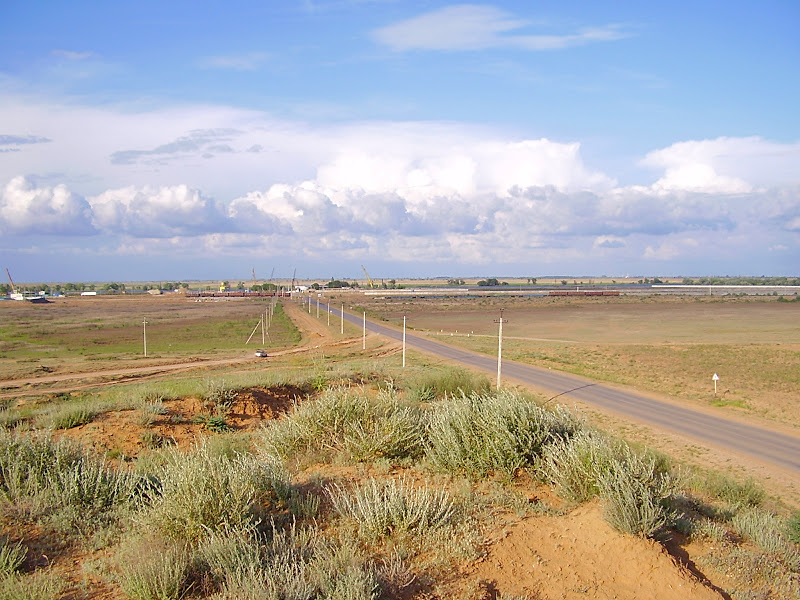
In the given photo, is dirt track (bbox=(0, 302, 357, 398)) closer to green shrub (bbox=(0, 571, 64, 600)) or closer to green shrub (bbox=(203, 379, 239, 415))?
green shrub (bbox=(203, 379, 239, 415))

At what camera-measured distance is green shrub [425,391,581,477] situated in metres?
8.54

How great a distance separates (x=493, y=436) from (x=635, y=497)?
7.61 feet

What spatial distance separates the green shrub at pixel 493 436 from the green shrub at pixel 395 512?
1.84m

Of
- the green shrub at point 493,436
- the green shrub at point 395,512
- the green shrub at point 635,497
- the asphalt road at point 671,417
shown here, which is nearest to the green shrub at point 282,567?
the green shrub at point 395,512

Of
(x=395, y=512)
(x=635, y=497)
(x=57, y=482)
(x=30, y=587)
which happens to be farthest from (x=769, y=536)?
(x=57, y=482)

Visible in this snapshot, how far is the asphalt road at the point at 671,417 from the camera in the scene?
1884 centimetres

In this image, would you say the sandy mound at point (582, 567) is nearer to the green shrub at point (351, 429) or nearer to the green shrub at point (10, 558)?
the green shrub at point (351, 429)

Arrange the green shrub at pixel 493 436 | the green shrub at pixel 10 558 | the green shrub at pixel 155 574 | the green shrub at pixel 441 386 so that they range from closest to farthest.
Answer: the green shrub at pixel 155 574, the green shrub at pixel 10 558, the green shrub at pixel 493 436, the green shrub at pixel 441 386

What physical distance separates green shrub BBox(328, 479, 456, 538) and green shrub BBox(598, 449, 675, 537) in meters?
1.76

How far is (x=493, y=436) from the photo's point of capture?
8703 millimetres

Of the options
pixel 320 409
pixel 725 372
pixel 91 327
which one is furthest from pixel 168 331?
pixel 320 409

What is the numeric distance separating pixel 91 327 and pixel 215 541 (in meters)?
83.5

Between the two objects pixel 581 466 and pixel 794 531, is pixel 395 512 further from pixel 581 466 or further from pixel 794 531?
pixel 794 531

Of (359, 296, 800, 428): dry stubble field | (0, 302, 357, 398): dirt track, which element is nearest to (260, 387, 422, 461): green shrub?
(359, 296, 800, 428): dry stubble field
